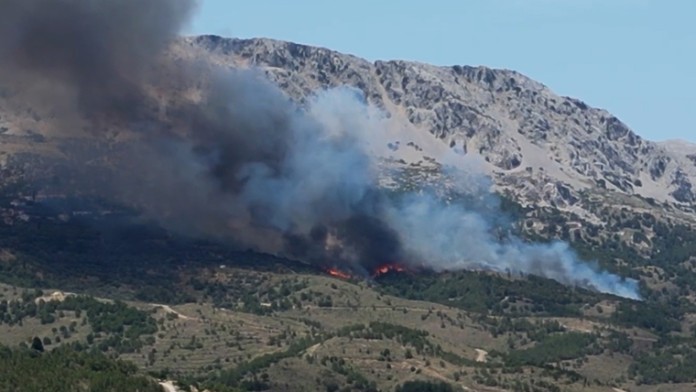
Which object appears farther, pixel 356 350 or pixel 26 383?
pixel 356 350

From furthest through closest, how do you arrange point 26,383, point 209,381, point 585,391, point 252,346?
point 252,346
point 585,391
point 209,381
point 26,383

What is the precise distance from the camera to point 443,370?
183000mm

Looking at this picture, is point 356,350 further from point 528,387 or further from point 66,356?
point 66,356

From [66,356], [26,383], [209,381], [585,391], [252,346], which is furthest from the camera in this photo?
[252,346]

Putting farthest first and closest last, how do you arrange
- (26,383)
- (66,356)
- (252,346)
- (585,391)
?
(252,346)
(585,391)
(66,356)
(26,383)

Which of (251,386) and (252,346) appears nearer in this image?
(251,386)

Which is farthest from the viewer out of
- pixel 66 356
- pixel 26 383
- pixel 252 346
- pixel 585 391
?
pixel 252 346

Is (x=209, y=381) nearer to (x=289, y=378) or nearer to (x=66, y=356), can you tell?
(x=289, y=378)

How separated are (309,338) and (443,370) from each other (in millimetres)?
18667

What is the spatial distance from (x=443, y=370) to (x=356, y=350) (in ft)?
33.2

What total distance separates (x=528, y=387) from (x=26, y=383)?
65037 millimetres

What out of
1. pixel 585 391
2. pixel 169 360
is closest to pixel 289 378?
pixel 169 360

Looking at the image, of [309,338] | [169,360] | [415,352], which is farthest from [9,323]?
[415,352]

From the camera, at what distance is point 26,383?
→ 133m
